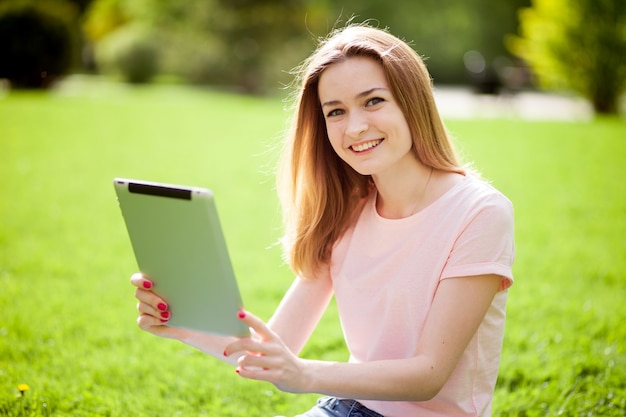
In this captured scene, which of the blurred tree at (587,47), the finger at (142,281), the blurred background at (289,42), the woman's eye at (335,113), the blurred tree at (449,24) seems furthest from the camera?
the blurred tree at (449,24)

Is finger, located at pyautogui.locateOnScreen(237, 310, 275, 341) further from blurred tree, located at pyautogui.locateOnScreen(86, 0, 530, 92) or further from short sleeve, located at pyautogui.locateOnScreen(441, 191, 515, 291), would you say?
blurred tree, located at pyautogui.locateOnScreen(86, 0, 530, 92)

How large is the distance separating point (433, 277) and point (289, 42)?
72.9 feet

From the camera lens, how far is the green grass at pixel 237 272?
10.8ft

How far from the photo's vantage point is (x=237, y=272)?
5.33 meters

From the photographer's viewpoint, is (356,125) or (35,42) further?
(35,42)

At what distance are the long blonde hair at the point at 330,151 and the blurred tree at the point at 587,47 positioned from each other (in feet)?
51.9

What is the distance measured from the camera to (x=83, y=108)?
1573 centimetres

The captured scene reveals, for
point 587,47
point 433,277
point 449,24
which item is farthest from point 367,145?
point 449,24

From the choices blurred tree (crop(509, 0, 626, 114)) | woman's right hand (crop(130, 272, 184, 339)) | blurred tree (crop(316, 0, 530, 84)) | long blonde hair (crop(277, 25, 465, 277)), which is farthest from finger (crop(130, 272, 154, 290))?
blurred tree (crop(316, 0, 530, 84))

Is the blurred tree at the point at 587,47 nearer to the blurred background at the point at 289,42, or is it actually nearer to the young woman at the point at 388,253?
the blurred background at the point at 289,42

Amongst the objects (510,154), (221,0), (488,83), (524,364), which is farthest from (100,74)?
(524,364)

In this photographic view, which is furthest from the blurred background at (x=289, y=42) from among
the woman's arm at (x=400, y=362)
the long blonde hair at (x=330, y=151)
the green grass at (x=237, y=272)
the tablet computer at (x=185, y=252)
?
the woman's arm at (x=400, y=362)

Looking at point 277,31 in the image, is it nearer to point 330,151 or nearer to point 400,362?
point 330,151

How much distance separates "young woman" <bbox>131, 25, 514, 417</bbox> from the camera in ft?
6.06
